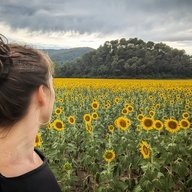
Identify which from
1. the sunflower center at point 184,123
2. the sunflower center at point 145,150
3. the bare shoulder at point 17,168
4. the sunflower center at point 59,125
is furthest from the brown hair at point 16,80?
the sunflower center at point 184,123

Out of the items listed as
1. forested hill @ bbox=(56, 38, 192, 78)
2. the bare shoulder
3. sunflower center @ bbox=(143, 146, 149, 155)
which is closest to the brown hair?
the bare shoulder

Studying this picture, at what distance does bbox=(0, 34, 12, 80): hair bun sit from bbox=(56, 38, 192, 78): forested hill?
44.3 meters

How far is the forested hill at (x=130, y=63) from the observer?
47.9 metres

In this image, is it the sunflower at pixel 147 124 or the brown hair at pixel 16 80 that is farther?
the sunflower at pixel 147 124

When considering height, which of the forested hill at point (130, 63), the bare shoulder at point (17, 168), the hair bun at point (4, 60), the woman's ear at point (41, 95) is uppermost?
the hair bun at point (4, 60)

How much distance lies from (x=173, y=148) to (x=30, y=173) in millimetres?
4536

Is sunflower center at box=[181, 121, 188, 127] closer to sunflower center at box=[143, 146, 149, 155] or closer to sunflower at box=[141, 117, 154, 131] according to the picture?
sunflower at box=[141, 117, 154, 131]

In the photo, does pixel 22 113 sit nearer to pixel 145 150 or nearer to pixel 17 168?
pixel 17 168

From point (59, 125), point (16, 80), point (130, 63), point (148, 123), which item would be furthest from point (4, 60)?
point (130, 63)

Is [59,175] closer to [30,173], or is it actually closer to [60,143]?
[60,143]

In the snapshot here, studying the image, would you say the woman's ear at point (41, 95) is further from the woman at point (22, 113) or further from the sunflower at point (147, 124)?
the sunflower at point (147, 124)

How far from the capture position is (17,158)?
4.72 ft

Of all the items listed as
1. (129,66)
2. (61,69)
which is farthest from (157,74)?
(61,69)

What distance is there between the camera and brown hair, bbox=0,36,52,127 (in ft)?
4.49
